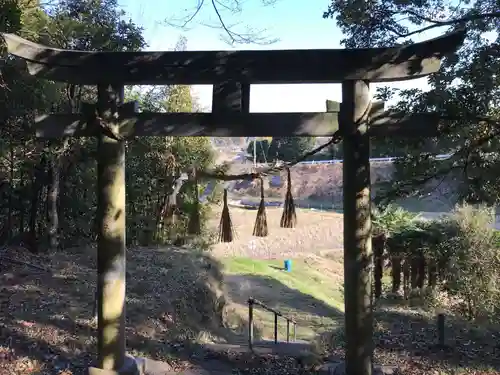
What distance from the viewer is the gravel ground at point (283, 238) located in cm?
2880

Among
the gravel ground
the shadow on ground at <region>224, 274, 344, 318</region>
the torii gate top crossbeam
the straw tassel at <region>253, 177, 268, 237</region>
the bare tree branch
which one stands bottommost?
the shadow on ground at <region>224, 274, 344, 318</region>

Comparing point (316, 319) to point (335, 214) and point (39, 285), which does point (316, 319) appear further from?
point (335, 214)

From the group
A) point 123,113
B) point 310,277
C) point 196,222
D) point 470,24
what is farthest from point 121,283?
point 310,277

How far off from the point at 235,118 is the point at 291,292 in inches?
628

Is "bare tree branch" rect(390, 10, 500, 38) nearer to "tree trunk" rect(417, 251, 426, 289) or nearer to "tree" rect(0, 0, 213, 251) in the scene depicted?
"tree" rect(0, 0, 213, 251)

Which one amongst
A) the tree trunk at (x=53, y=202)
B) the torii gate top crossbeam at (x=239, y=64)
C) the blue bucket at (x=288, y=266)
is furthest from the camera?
the blue bucket at (x=288, y=266)

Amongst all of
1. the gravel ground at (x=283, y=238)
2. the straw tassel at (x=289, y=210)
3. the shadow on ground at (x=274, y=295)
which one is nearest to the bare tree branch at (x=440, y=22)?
the straw tassel at (x=289, y=210)

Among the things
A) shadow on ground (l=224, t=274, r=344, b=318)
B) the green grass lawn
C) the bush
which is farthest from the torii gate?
shadow on ground (l=224, t=274, r=344, b=318)

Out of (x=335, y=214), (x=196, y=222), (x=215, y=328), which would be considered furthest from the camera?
(x=335, y=214)

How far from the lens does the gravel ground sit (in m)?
28.8

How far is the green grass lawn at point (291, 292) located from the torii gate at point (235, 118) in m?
7.56

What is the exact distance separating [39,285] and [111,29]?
6.41m

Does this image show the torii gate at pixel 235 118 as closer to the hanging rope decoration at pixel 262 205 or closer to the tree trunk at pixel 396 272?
the hanging rope decoration at pixel 262 205

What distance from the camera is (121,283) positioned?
15.7ft
